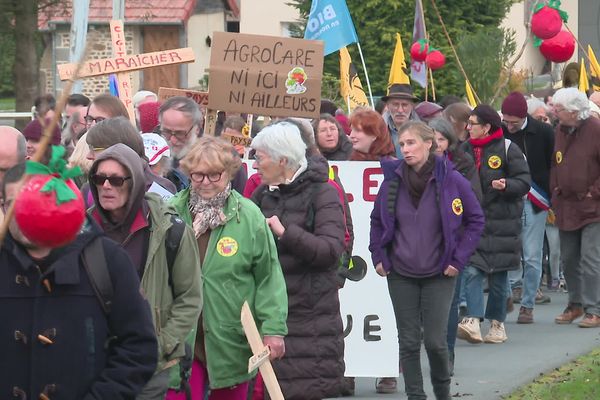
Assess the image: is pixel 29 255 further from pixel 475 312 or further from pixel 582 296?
pixel 582 296

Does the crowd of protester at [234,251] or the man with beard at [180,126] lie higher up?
the man with beard at [180,126]

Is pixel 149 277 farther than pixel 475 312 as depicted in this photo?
No

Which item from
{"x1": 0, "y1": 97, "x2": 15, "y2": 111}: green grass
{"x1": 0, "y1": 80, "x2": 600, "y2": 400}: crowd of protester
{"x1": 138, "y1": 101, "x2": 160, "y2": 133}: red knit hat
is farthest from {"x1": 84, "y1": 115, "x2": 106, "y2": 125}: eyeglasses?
{"x1": 0, "y1": 97, "x2": 15, "y2": 111}: green grass

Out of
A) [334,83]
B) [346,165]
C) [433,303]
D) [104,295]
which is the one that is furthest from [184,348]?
[334,83]

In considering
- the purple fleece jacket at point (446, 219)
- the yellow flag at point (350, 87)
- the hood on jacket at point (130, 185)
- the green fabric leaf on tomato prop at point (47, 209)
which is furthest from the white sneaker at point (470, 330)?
Answer: the green fabric leaf on tomato prop at point (47, 209)

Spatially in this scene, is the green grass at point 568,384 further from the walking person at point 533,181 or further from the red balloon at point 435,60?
the red balloon at point 435,60

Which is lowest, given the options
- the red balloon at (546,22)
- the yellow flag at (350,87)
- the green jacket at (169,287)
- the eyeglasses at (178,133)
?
the green jacket at (169,287)

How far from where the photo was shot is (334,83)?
30781 mm

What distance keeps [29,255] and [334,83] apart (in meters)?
26.2

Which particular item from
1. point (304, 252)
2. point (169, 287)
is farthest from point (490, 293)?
point (169, 287)

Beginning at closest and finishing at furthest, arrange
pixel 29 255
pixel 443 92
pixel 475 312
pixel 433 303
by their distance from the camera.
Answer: pixel 29 255, pixel 433 303, pixel 475 312, pixel 443 92

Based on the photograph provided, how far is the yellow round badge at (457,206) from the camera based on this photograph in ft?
29.9

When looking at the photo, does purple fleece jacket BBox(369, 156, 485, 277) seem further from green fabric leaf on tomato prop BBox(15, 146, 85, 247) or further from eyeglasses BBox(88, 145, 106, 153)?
green fabric leaf on tomato prop BBox(15, 146, 85, 247)

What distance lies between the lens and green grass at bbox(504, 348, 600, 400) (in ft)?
32.0
